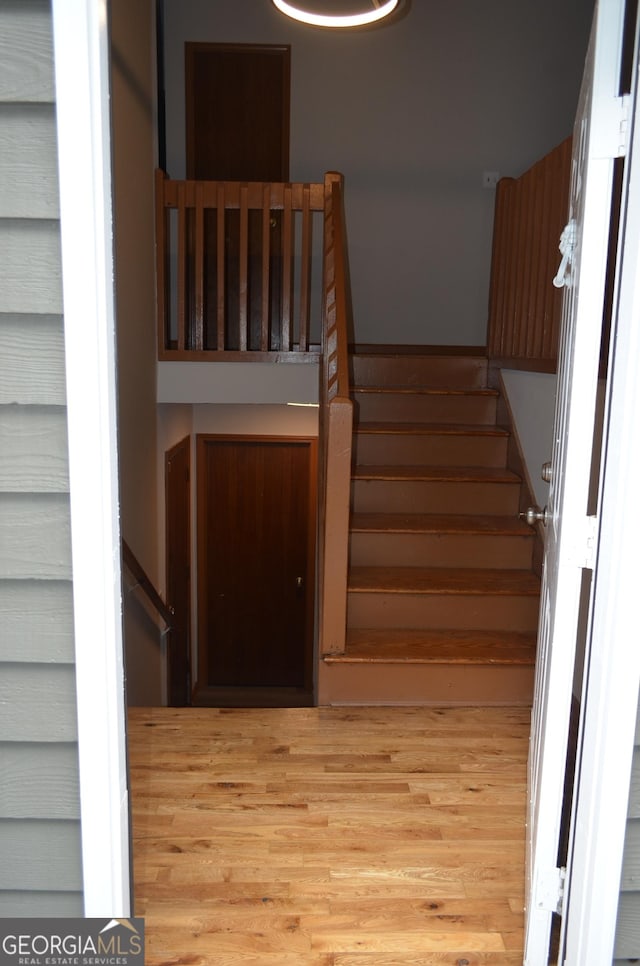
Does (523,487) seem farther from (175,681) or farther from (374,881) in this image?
(175,681)

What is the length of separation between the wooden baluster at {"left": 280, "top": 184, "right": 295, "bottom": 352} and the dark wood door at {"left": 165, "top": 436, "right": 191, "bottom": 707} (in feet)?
3.86

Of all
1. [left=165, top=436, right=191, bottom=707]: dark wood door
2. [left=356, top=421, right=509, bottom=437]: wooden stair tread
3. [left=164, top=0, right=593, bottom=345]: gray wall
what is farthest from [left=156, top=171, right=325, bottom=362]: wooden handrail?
[left=164, top=0, right=593, bottom=345]: gray wall

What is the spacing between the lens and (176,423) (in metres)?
5.35

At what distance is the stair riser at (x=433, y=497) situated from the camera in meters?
3.87

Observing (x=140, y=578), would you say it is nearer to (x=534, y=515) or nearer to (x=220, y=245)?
(x=220, y=245)

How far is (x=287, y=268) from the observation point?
4.27 m

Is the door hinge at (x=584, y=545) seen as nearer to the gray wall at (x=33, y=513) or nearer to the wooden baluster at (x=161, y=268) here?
the gray wall at (x=33, y=513)

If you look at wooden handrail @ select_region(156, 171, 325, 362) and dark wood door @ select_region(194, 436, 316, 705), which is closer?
wooden handrail @ select_region(156, 171, 325, 362)

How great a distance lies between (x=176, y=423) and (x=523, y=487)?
8.42ft

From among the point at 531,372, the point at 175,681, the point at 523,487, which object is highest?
the point at 531,372

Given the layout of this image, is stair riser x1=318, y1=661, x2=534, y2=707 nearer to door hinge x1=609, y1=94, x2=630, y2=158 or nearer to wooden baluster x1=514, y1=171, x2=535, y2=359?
wooden baluster x1=514, y1=171, x2=535, y2=359

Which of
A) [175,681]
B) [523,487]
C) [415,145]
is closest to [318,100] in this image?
[415,145]

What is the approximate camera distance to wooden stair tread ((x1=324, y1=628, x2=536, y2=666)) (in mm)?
3092

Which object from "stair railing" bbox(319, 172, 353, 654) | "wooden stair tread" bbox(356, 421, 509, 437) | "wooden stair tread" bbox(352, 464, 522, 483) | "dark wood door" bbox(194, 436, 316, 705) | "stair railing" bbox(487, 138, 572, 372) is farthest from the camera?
"dark wood door" bbox(194, 436, 316, 705)
